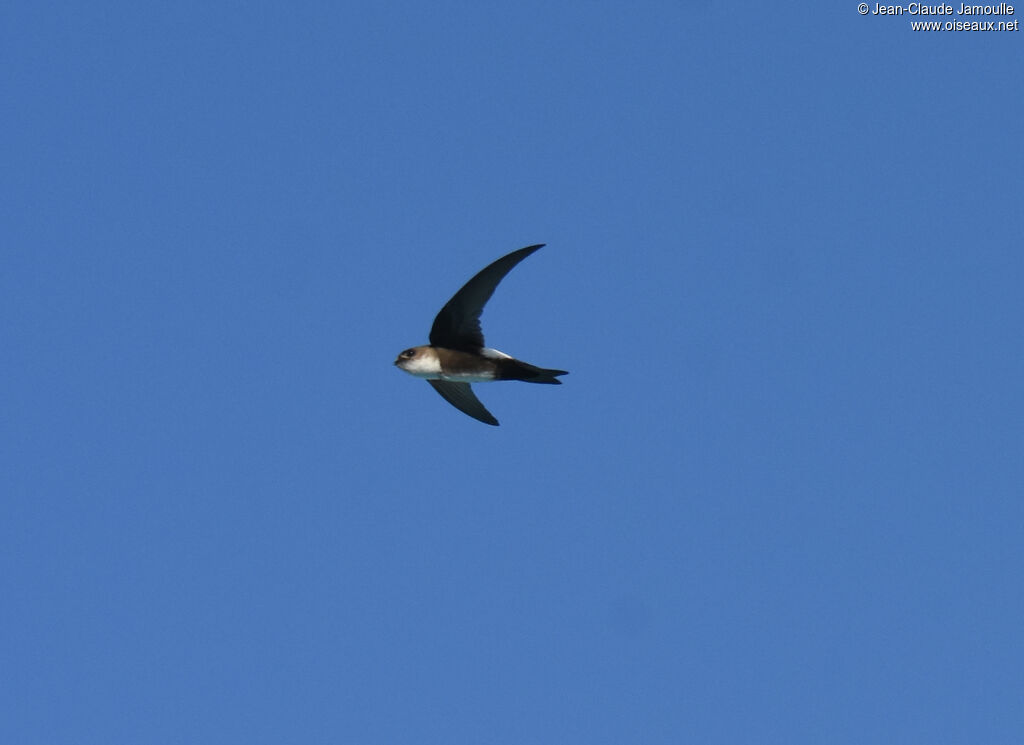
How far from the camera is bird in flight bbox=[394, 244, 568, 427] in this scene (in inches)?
1016

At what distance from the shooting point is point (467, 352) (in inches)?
1039

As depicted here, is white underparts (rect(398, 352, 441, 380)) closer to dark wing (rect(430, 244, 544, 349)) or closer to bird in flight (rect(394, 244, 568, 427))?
bird in flight (rect(394, 244, 568, 427))

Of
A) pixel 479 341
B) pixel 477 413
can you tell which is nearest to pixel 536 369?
pixel 479 341

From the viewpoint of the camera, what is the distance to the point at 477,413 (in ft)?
94.0

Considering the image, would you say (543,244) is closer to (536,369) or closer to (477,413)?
(536,369)

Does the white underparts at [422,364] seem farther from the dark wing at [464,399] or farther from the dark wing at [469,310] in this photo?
the dark wing at [464,399]

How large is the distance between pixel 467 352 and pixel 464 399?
7.47 feet

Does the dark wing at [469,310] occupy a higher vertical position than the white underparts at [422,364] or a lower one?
higher

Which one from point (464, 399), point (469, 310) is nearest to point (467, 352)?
point (469, 310)

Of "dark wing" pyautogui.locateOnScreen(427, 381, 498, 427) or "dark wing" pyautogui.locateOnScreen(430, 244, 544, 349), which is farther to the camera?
"dark wing" pyautogui.locateOnScreen(427, 381, 498, 427)

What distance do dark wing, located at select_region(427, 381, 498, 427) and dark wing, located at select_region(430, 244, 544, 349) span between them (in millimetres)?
1842

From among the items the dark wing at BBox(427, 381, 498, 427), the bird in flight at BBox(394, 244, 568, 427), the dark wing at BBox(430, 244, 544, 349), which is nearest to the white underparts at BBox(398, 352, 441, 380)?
the bird in flight at BBox(394, 244, 568, 427)

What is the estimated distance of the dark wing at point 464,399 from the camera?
28.3 m

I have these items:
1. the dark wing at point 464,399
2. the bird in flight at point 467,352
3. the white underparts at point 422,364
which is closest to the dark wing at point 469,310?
the bird in flight at point 467,352
